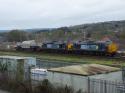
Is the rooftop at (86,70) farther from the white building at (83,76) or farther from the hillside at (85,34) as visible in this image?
the hillside at (85,34)

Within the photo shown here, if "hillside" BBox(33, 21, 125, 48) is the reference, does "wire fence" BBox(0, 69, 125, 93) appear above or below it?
below

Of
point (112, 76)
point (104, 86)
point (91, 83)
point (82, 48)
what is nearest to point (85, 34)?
point (82, 48)

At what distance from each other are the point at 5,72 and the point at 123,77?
34.4ft

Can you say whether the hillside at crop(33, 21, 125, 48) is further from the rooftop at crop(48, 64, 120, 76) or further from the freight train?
the rooftop at crop(48, 64, 120, 76)

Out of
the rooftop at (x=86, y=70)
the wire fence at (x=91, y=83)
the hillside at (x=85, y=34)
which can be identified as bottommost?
the wire fence at (x=91, y=83)

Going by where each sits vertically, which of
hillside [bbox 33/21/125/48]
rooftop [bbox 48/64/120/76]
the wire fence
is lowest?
the wire fence

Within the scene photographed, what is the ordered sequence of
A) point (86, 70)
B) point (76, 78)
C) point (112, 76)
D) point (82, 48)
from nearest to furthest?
1. point (76, 78)
2. point (86, 70)
3. point (112, 76)
4. point (82, 48)

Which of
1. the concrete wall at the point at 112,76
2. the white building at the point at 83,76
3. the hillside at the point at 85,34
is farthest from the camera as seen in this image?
the hillside at the point at 85,34

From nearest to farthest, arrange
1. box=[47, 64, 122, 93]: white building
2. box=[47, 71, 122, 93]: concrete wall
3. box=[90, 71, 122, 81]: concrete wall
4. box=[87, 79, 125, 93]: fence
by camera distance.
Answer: box=[87, 79, 125, 93]: fence < box=[47, 64, 122, 93]: white building < box=[47, 71, 122, 93]: concrete wall < box=[90, 71, 122, 81]: concrete wall

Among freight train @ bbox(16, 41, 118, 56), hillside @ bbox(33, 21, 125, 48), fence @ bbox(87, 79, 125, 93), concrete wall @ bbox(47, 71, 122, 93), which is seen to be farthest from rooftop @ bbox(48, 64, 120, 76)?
hillside @ bbox(33, 21, 125, 48)

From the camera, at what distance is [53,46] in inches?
2527

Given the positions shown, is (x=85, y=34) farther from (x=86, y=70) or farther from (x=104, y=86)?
(x=104, y=86)

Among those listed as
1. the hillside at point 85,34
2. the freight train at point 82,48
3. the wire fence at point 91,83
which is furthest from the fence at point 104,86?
the hillside at point 85,34

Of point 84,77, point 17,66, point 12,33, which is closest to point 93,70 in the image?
point 84,77
